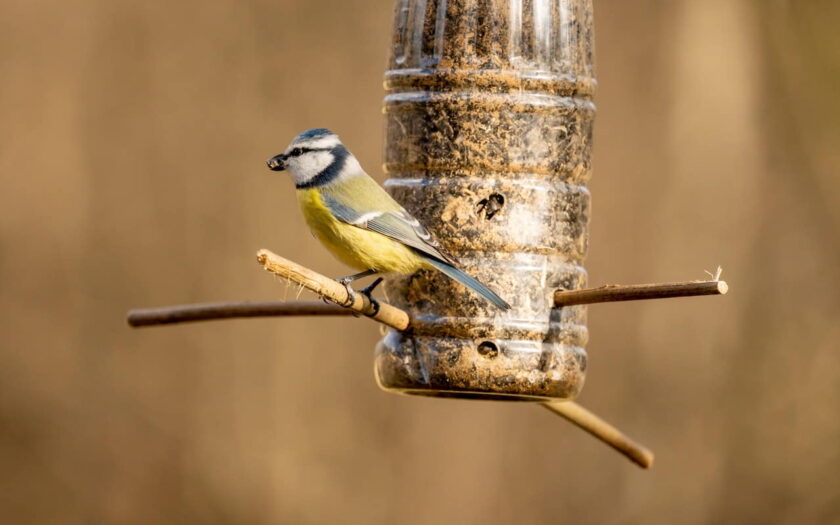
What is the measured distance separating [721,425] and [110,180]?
3.68m

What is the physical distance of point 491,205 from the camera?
172 inches

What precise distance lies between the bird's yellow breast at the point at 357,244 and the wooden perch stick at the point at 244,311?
0.54 feet

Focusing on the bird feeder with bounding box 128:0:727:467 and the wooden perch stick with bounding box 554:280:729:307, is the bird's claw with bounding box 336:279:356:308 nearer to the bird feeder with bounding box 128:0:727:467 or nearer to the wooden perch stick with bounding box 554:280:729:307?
the bird feeder with bounding box 128:0:727:467

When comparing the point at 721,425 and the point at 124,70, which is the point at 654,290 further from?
the point at 124,70

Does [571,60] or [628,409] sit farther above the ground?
[571,60]

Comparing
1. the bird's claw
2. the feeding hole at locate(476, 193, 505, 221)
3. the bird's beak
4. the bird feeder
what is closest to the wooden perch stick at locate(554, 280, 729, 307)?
the bird feeder

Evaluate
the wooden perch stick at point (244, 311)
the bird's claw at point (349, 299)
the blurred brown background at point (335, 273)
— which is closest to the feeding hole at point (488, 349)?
the wooden perch stick at point (244, 311)

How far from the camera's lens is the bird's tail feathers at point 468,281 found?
4113mm

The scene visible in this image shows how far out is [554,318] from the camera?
4.40m

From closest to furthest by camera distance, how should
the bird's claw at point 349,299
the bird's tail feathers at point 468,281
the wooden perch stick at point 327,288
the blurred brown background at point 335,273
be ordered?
the wooden perch stick at point 327,288
the bird's claw at point 349,299
the bird's tail feathers at point 468,281
the blurred brown background at point 335,273

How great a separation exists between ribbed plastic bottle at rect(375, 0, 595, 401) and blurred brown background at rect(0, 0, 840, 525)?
3.44m

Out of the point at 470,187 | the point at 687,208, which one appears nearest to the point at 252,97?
the point at 687,208

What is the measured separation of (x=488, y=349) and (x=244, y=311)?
752 mm

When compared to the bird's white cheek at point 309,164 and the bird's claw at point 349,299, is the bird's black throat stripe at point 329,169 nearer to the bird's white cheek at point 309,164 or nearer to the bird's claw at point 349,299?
the bird's white cheek at point 309,164
